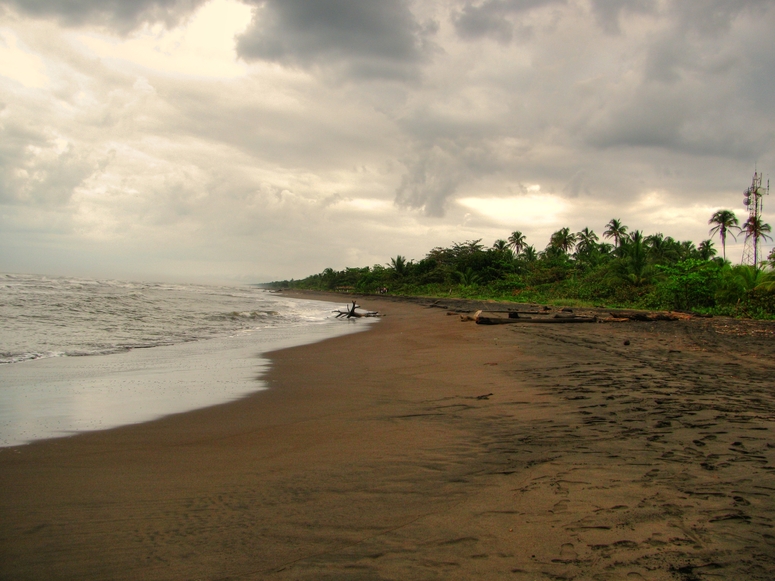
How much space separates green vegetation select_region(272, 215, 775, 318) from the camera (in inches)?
778

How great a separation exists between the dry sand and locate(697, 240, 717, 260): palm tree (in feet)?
174

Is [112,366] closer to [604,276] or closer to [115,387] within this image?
[115,387]

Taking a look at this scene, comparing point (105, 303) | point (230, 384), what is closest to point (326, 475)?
point (230, 384)

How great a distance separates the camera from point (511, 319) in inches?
691

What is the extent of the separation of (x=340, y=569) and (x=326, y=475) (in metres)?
1.19

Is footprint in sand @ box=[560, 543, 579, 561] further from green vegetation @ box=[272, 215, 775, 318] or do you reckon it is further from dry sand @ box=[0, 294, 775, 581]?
green vegetation @ box=[272, 215, 775, 318]

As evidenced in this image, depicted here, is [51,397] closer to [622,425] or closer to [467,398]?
[467,398]

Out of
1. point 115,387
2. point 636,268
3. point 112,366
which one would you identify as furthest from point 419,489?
point 636,268

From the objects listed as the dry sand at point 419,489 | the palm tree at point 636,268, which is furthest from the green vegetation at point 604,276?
the dry sand at point 419,489

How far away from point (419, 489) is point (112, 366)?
8145 mm

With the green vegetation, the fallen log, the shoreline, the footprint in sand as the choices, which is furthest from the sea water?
the green vegetation

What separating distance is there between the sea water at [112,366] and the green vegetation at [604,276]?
17.5 metres

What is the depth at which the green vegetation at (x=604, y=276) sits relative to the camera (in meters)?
19.8

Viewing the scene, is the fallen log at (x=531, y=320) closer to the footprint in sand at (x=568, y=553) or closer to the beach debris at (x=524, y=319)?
the beach debris at (x=524, y=319)
